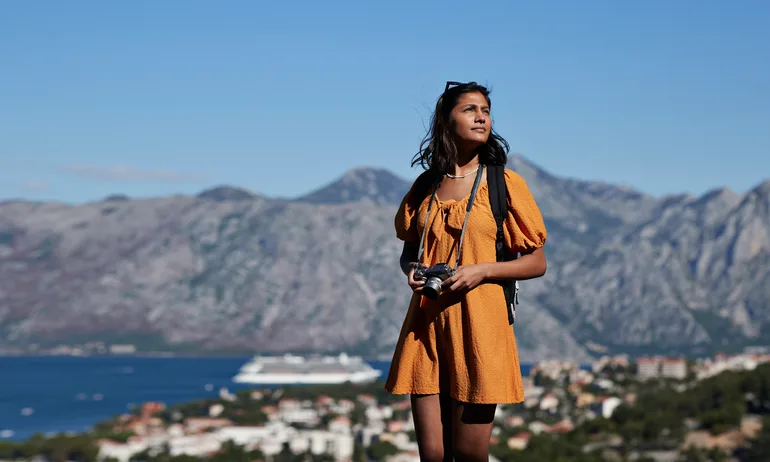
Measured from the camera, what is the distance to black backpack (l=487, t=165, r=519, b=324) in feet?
11.3

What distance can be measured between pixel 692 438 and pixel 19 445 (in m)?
40.5

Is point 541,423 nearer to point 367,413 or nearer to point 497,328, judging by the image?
point 367,413

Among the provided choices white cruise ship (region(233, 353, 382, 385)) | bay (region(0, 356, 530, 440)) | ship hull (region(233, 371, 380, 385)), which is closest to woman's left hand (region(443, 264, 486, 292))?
bay (region(0, 356, 530, 440))

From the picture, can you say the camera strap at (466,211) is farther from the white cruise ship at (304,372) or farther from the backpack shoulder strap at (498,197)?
the white cruise ship at (304,372)

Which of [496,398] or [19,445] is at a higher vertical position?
[496,398]

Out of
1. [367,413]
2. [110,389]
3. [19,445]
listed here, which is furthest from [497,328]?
[110,389]

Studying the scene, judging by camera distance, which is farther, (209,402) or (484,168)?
(209,402)

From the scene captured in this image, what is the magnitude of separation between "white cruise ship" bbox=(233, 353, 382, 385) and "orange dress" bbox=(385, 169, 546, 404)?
137941 mm

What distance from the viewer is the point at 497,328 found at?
3.41 meters

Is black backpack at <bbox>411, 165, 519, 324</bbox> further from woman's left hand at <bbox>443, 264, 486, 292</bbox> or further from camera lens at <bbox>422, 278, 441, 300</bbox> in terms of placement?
camera lens at <bbox>422, 278, 441, 300</bbox>

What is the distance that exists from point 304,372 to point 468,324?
14379cm

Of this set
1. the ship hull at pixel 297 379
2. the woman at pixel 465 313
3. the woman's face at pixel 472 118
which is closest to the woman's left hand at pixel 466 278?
the woman at pixel 465 313

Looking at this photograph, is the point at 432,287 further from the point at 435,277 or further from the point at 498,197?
the point at 498,197

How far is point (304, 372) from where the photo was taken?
146 m
